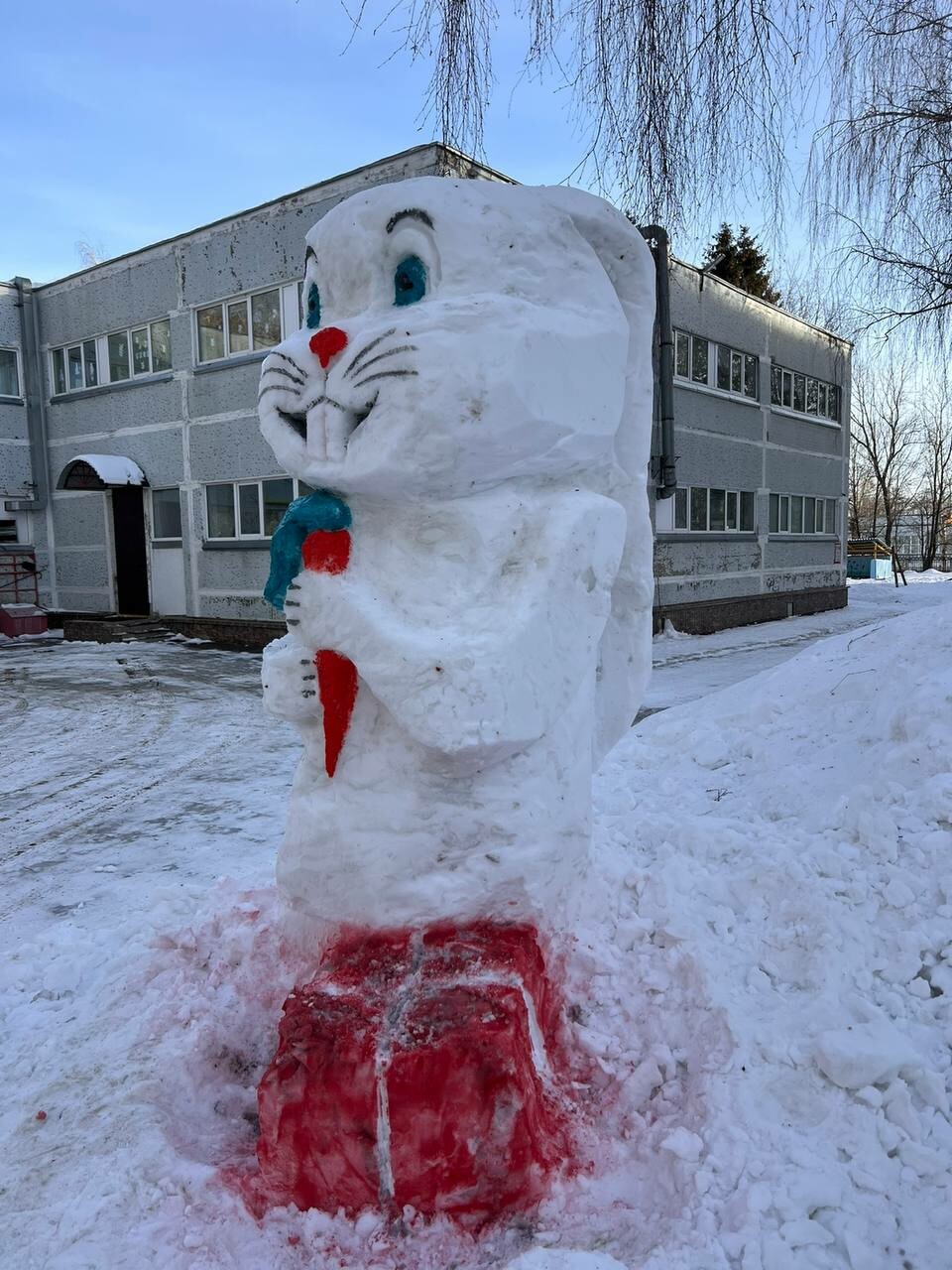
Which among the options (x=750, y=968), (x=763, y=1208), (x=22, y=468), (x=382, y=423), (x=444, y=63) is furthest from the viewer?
(x=22, y=468)

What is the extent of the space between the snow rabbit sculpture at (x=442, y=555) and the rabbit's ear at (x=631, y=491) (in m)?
0.23

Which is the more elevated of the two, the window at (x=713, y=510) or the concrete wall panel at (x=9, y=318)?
the concrete wall panel at (x=9, y=318)

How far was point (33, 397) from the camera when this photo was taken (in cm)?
1330

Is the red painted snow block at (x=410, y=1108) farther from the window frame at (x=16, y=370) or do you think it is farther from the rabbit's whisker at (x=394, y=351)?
the window frame at (x=16, y=370)

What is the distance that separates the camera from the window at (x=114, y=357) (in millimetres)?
11719

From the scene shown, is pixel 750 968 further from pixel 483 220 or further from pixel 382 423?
pixel 483 220

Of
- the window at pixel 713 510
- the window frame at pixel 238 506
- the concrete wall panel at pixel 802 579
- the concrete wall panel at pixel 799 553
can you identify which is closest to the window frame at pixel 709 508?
the window at pixel 713 510

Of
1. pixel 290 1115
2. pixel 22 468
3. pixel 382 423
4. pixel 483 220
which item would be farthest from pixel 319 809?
pixel 22 468

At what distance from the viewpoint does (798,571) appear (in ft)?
51.0

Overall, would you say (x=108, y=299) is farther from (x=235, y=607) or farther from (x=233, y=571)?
(x=235, y=607)

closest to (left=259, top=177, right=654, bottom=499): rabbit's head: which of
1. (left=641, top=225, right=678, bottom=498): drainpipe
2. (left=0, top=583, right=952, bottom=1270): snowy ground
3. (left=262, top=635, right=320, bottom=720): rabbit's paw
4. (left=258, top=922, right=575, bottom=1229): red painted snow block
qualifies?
(left=262, top=635, right=320, bottom=720): rabbit's paw

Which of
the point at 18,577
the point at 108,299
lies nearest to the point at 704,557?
the point at 108,299

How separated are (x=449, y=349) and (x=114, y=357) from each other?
12.0 meters

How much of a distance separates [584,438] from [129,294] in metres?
11.6
